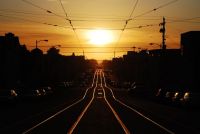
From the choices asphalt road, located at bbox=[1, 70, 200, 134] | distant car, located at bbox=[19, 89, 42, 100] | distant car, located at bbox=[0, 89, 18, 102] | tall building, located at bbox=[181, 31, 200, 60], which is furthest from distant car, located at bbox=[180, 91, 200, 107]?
tall building, located at bbox=[181, 31, 200, 60]

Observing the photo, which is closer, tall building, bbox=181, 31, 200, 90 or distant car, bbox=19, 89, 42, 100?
distant car, bbox=19, 89, 42, 100

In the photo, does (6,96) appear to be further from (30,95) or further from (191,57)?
(191,57)

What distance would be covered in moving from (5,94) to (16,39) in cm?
6210

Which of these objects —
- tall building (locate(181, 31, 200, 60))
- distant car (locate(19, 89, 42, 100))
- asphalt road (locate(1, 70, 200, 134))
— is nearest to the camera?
asphalt road (locate(1, 70, 200, 134))

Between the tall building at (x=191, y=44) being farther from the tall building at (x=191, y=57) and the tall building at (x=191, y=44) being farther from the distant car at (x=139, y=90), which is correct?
the distant car at (x=139, y=90)

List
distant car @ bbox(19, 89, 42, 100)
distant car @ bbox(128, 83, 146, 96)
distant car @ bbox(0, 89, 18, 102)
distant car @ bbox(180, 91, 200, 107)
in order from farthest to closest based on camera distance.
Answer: distant car @ bbox(128, 83, 146, 96)
distant car @ bbox(19, 89, 42, 100)
distant car @ bbox(0, 89, 18, 102)
distant car @ bbox(180, 91, 200, 107)

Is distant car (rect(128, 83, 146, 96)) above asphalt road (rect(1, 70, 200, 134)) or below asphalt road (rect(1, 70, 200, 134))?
below

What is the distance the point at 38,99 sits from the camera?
6172 centimetres

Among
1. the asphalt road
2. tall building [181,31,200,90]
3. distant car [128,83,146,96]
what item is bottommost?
distant car [128,83,146,96]

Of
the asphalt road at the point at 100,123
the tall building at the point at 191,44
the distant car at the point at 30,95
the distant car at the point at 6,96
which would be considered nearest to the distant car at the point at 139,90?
the tall building at the point at 191,44

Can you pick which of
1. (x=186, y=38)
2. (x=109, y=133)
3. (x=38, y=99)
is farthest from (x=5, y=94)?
(x=186, y=38)

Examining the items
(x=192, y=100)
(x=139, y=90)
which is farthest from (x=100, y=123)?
(x=139, y=90)

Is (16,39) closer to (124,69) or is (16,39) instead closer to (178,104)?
(178,104)

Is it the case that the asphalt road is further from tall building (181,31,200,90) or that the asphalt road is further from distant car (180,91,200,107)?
tall building (181,31,200,90)
